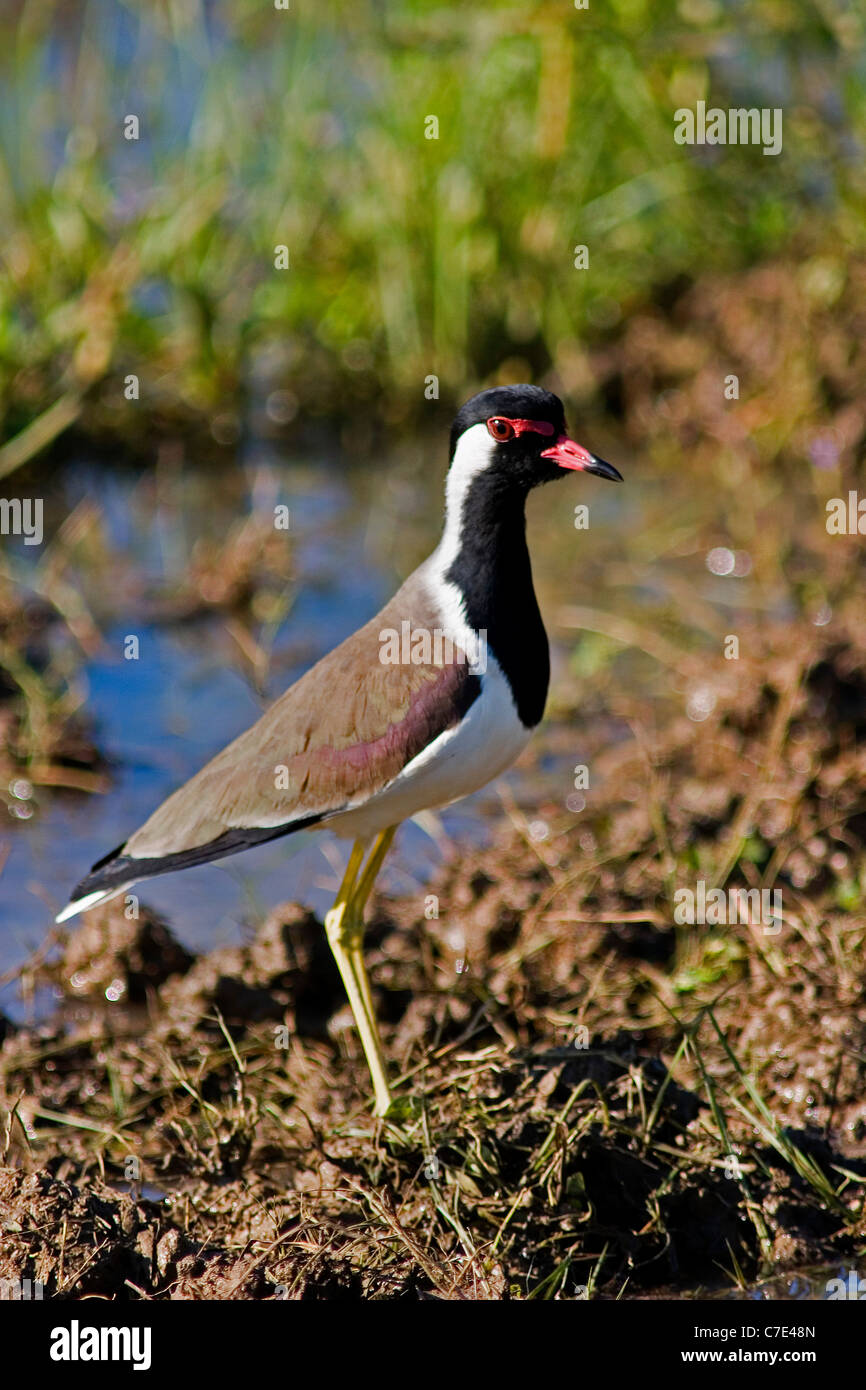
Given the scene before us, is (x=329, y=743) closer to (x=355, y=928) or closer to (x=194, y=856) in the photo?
(x=194, y=856)

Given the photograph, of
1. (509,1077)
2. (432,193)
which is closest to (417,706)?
(509,1077)

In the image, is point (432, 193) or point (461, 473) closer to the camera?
point (461, 473)

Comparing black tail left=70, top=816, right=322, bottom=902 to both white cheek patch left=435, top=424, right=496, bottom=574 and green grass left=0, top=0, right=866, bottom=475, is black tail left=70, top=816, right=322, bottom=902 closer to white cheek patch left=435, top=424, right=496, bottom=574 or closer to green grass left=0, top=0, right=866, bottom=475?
white cheek patch left=435, top=424, right=496, bottom=574

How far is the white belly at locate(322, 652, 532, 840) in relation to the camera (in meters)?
4.16

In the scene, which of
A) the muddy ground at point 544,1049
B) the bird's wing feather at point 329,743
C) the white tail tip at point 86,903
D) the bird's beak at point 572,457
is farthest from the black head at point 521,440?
the white tail tip at point 86,903

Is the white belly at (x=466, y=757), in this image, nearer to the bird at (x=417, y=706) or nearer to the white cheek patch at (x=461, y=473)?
the bird at (x=417, y=706)

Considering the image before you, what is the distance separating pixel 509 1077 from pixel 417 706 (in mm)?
849

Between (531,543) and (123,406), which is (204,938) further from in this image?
(123,406)

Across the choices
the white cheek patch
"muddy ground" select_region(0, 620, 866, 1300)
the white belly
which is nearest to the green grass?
"muddy ground" select_region(0, 620, 866, 1300)

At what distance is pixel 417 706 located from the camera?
4.19 meters

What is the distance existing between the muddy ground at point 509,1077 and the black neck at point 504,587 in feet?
2.59

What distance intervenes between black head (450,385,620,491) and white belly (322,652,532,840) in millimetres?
475

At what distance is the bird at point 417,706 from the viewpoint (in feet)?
13.8
